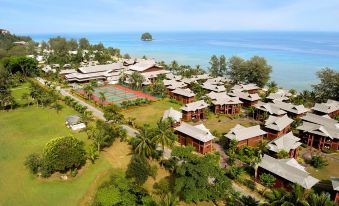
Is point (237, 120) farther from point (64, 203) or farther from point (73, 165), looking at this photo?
point (64, 203)

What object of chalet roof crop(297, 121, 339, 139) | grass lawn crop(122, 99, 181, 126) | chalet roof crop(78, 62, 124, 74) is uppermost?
chalet roof crop(78, 62, 124, 74)

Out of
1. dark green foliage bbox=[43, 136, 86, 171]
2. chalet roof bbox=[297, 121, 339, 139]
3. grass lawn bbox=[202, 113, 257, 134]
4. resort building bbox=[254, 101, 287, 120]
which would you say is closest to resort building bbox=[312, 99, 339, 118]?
resort building bbox=[254, 101, 287, 120]

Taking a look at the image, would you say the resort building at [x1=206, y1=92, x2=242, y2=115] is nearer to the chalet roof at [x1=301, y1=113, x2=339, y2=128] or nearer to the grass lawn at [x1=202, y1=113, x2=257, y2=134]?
the grass lawn at [x1=202, y1=113, x2=257, y2=134]

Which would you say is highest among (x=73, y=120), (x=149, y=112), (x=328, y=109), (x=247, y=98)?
(x=73, y=120)

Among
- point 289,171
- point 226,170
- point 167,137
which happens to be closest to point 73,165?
point 167,137

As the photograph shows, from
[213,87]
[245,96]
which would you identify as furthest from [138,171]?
[213,87]

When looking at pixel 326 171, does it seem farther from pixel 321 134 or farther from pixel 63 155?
pixel 63 155

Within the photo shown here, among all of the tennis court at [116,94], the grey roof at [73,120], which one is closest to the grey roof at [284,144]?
the grey roof at [73,120]
